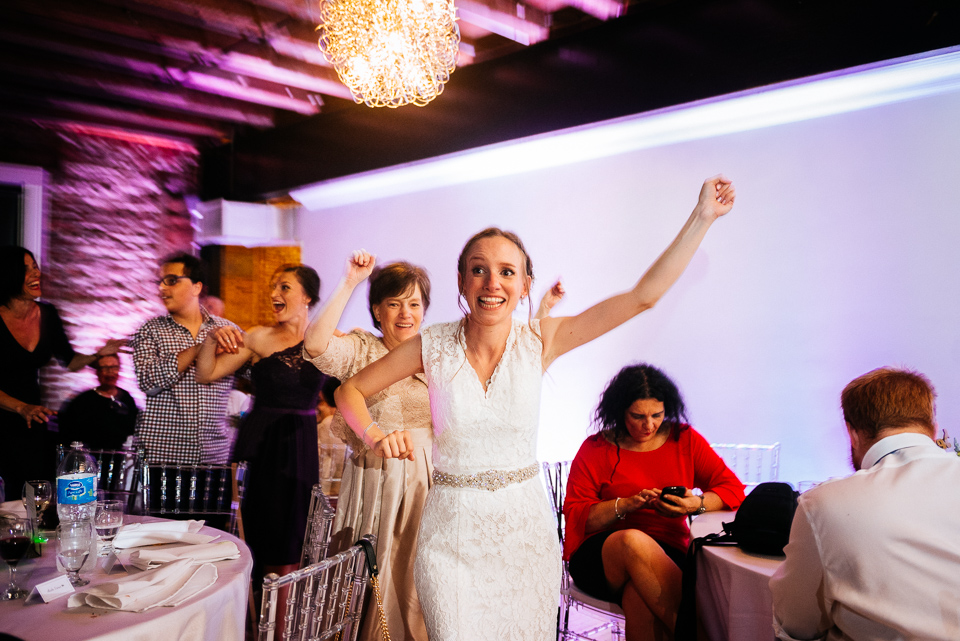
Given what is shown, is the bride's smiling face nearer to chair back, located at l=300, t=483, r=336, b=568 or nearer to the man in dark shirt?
chair back, located at l=300, t=483, r=336, b=568

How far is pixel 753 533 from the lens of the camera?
2.12 metres

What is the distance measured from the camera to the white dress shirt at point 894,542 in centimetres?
139

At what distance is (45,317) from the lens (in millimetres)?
4332

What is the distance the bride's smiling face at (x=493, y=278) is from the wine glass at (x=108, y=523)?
44.5 inches

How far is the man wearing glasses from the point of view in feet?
12.4

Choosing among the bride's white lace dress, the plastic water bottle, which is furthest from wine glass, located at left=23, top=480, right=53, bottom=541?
the bride's white lace dress

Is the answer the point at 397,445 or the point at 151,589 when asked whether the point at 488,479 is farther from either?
the point at 151,589

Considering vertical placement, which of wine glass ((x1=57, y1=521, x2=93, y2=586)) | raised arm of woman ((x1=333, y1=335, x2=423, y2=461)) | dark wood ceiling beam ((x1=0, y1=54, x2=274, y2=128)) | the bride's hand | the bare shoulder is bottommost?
wine glass ((x1=57, y1=521, x2=93, y2=586))

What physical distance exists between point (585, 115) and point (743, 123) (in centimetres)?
92

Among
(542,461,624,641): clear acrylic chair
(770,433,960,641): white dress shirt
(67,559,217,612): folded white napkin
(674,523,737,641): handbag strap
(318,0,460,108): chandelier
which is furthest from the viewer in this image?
(318,0,460,108): chandelier

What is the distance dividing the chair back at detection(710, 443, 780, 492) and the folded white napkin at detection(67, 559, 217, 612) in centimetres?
298

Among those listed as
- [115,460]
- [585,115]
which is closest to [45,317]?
[115,460]

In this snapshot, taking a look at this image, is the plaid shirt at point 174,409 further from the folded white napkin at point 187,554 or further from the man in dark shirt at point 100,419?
the folded white napkin at point 187,554

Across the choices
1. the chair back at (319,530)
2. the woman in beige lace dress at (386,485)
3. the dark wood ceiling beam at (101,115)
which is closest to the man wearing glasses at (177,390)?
the woman in beige lace dress at (386,485)
